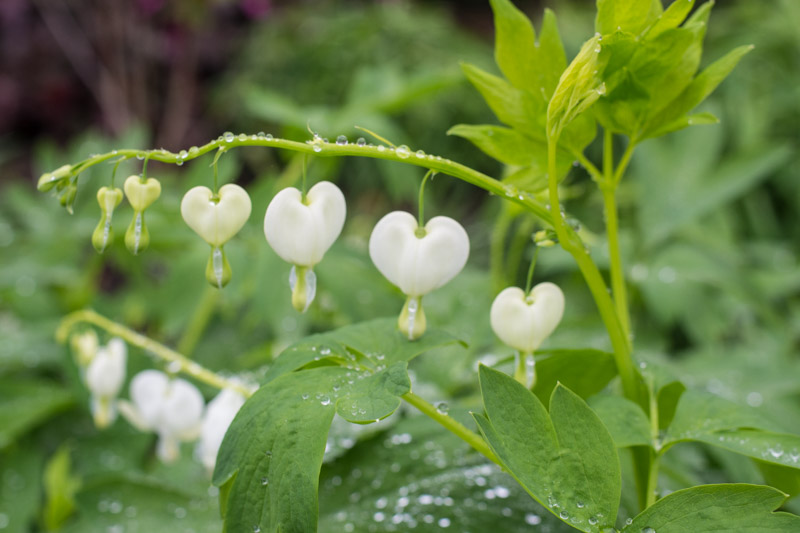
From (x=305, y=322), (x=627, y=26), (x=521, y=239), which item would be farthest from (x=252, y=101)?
(x=627, y=26)

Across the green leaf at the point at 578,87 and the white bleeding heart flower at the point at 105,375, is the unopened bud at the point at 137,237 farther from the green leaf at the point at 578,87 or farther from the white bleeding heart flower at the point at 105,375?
the white bleeding heart flower at the point at 105,375

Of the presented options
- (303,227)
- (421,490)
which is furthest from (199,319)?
(303,227)

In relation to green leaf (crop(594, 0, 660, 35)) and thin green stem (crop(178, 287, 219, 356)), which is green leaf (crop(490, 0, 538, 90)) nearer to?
green leaf (crop(594, 0, 660, 35))

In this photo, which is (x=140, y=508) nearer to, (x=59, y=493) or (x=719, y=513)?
(x=59, y=493)

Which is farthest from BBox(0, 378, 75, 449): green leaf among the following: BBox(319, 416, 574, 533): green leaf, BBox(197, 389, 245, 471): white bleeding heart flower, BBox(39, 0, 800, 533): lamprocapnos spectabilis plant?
BBox(39, 0, 800, 533): lamprocapnos spectabilis plant

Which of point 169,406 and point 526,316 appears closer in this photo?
point 526,316

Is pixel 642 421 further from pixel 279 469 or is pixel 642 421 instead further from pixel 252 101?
pixel 252 101

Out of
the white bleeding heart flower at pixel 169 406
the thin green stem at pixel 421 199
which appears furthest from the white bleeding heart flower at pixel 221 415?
the thin green stem at pixel 421 199
